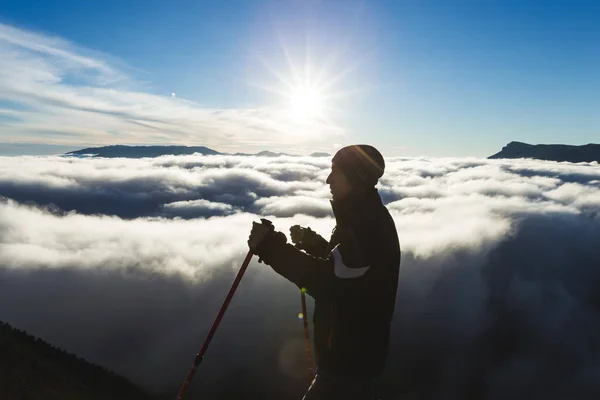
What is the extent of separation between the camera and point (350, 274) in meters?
2.71

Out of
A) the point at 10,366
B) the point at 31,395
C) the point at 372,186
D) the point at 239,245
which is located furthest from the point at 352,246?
the point at 239,245

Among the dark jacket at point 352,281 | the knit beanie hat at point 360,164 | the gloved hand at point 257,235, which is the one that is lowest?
the dark jacket at point 352,281

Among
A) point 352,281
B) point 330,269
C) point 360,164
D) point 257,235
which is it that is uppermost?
point 360,164

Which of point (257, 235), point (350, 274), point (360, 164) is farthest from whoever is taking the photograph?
point (360, 164)

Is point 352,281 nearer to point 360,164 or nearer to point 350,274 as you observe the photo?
point 350,274

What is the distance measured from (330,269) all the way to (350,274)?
6.3 inches

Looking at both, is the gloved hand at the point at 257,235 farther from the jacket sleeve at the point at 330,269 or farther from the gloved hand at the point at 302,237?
the gloved hand at the point at 302,237

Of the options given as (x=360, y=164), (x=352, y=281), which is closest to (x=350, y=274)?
(x=352, y=281)

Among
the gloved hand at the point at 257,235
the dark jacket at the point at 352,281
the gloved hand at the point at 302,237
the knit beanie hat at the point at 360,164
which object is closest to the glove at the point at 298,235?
the gloved hand at the point at 302,237

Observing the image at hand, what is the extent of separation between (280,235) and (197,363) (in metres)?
2.30

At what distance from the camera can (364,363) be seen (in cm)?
320

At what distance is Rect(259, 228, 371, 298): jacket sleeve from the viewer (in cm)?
272

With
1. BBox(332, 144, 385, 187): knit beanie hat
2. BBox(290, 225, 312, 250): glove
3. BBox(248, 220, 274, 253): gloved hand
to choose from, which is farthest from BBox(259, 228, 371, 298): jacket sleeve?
BBox(290, 225, 312, 250): glove

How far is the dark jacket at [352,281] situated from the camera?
2.75 meters
